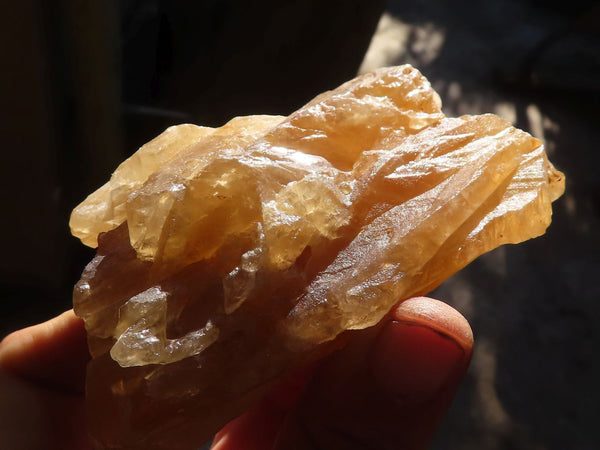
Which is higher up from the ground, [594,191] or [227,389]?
[227,389]

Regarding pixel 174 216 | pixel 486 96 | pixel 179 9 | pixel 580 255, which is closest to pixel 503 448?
pixel 580 255

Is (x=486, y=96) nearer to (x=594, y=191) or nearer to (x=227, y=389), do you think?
(x=594, y=191)

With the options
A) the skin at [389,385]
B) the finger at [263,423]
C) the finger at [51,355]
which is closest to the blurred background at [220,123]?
the finger at [51,355]

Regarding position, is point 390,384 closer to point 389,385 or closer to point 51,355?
point 389,385

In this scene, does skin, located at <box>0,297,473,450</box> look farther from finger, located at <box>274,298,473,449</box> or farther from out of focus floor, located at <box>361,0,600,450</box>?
out of focus floor, located at <box>361,0,600,450</box>

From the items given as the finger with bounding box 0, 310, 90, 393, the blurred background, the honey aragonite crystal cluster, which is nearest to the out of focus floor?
the blurred background
